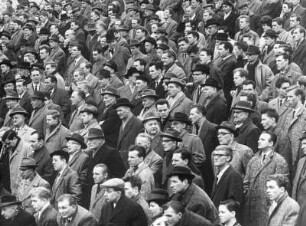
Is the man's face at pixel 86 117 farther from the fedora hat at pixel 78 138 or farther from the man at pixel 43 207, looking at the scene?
the man at pixel 43 207

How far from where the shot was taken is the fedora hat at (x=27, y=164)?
13.5 metres

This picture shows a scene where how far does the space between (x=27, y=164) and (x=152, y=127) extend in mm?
2049

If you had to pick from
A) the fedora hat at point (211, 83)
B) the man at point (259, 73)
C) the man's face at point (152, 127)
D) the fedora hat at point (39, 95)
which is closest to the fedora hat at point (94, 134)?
the man's face at point (152, 127)

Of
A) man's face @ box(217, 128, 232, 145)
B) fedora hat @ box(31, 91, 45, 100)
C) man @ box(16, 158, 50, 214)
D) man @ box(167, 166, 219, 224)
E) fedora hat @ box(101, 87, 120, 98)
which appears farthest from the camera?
fedora hat @ box(31, 91, 45, 100)

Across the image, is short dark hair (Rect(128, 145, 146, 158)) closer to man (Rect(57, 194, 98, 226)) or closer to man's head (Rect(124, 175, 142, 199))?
man's head (Rect(124, 175, 142, 199))

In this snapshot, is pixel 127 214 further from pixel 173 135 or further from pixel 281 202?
pixel 173 135

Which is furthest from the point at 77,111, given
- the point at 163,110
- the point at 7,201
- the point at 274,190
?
the point at 274,190

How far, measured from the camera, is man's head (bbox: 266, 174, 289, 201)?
37.6 feet

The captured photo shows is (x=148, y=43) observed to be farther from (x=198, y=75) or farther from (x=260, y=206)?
(x=260, y=206)

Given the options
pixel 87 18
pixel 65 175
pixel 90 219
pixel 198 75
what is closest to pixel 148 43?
pixel 198 75

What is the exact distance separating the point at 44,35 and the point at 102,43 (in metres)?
2.20

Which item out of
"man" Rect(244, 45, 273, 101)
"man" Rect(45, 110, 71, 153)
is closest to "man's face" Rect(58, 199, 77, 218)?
"man" Rect(45, 110, 71, 153)

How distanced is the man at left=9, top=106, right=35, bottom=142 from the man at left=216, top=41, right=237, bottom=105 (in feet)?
12.5

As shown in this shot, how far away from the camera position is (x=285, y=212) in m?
11.5
